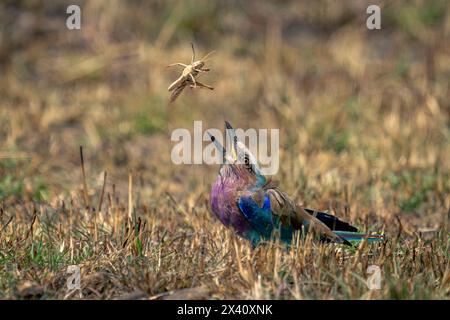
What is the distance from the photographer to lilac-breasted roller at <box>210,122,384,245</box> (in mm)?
4129

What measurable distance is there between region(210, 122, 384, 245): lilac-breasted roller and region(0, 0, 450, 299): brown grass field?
0.30 feet

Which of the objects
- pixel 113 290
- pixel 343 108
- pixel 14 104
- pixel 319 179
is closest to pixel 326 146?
pixel 343 108

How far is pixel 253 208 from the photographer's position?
4.12m

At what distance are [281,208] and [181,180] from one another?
283cm

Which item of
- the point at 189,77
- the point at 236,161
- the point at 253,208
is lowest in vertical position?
the point at 253,208

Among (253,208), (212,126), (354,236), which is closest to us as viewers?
(253,208)

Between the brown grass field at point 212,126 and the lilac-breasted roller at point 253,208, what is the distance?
92 millimetres

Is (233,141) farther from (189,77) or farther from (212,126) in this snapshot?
(212,126)

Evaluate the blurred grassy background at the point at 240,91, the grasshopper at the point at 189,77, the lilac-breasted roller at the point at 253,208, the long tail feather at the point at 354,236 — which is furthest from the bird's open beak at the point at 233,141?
the blurred grassy background at the point at 240,91

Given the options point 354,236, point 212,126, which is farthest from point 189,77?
point 212,126

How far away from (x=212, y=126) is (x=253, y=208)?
13.3 ft

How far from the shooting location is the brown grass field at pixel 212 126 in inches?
157

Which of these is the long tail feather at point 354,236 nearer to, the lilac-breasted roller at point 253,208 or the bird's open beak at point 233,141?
the lilac-breasted roller at point 253,208
